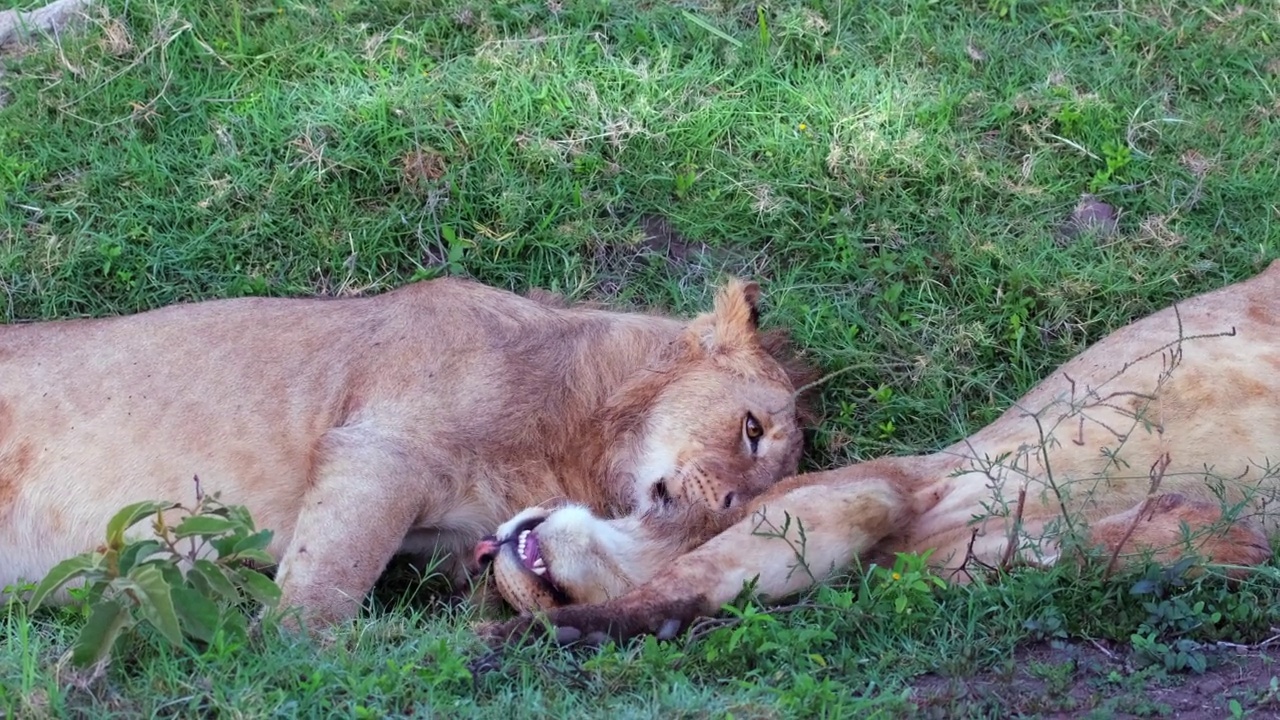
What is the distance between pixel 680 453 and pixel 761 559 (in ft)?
2.63

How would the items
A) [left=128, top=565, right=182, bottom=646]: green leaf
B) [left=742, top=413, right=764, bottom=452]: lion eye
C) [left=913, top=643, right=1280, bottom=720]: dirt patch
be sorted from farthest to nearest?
[left=742, top=413, right=764, bottom=452]: lion eye < [left=913, top=643, right=1280, bottom=720]: dirt patch < [left=128, top=565, right=182, bottom=646]: green leaf

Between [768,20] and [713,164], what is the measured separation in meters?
0.90

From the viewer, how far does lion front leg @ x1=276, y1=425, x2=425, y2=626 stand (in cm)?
410

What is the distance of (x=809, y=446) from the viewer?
533cm

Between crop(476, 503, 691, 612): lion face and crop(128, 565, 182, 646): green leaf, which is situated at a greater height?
crop(128, 565, 182, 646): green leaf

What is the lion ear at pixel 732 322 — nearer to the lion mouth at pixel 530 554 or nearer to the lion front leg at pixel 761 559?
the lion front leg at pixel 761 559

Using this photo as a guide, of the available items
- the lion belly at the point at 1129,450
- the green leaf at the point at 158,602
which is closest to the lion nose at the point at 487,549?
the lion belly at the point at 1129,450

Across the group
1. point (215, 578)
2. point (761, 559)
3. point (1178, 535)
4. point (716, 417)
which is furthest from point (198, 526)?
point (1178, 535)

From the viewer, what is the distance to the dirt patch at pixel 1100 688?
3.27 metres

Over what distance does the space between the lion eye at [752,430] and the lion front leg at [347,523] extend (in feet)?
3.67

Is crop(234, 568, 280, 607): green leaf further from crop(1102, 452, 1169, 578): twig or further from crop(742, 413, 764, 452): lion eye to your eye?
crop(1102, 452, 1169, 578): twig

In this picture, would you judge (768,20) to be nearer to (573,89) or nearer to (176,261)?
(573,89)

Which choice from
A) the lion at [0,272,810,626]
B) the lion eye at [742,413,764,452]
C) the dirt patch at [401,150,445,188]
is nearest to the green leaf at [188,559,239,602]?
the lion at [0,272,810,626]

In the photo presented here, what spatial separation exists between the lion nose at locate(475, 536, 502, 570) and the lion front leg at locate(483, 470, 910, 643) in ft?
2.01
